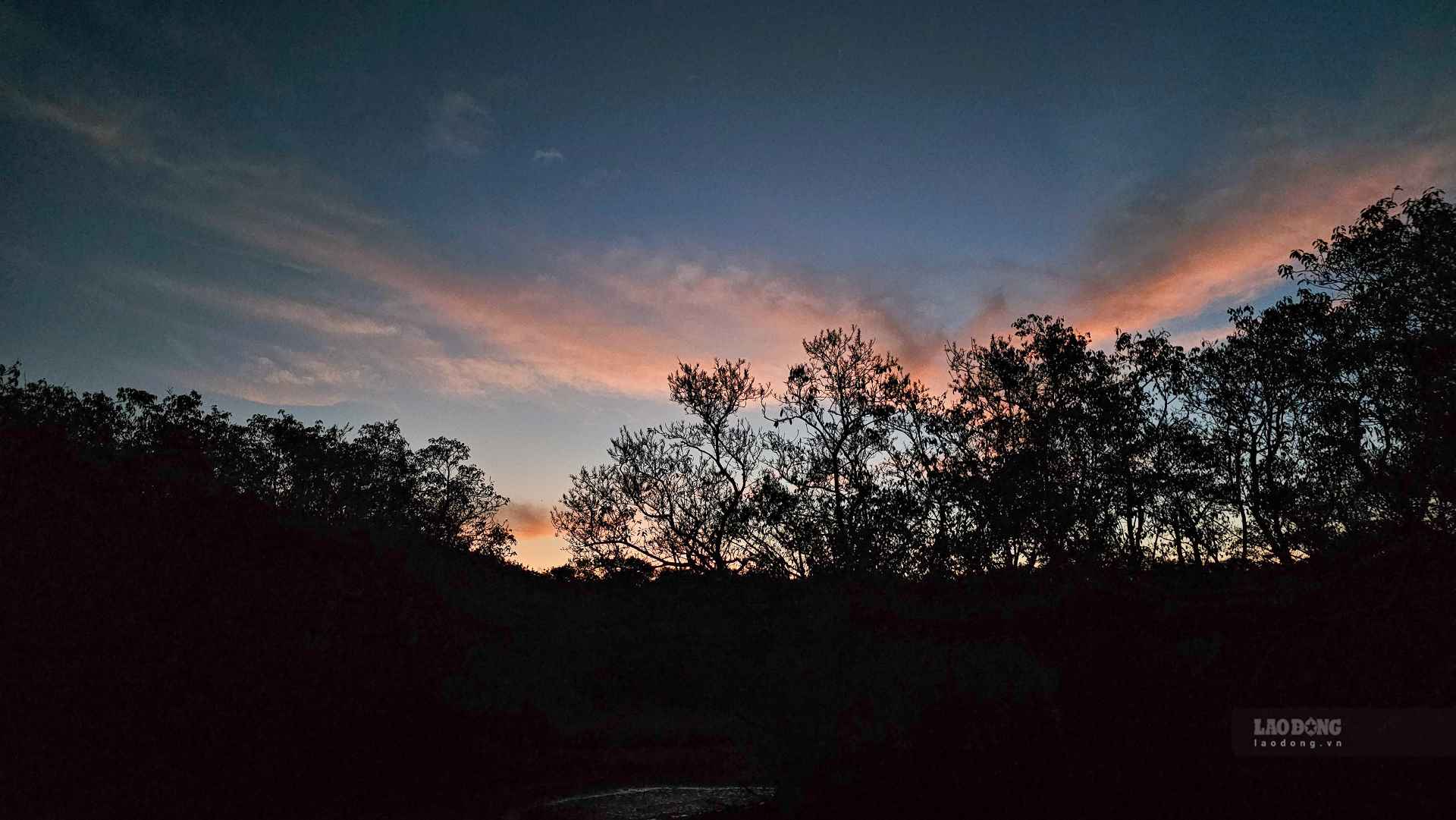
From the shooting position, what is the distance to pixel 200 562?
15.3 meters

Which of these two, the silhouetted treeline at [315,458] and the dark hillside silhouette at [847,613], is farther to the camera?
the silhouetted treeline at [315,458]

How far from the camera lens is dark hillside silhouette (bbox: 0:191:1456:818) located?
8281mm

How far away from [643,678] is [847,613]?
39.6 feet

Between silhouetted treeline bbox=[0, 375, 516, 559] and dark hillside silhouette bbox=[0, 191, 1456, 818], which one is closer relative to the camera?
dark hillside silhouette bbox=[0, 191, 1456, 818]

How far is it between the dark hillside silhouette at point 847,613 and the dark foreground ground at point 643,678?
0.05 metres

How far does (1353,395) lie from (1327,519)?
150 inches

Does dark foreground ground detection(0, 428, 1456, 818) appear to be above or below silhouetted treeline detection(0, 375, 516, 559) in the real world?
below

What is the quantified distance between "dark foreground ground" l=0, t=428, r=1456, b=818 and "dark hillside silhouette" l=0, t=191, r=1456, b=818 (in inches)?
2.0

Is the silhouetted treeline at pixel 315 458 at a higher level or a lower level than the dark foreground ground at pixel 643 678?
higher

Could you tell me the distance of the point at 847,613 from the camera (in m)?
12.0

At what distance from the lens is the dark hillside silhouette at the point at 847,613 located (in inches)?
326

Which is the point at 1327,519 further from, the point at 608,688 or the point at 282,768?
the point at 282,768

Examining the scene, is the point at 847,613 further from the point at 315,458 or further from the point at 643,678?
the point at 315,458

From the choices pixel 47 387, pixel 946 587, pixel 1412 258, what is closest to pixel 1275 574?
pixel 946 587
